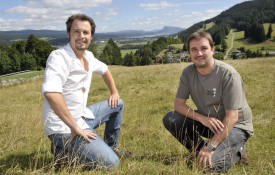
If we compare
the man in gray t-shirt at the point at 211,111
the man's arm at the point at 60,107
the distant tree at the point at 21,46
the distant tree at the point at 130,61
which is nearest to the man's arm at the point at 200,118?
the man in gray t-shirt at the point at 211,111

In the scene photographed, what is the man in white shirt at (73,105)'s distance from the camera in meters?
3.70

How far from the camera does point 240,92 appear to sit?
163 inches

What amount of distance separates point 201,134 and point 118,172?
171cm

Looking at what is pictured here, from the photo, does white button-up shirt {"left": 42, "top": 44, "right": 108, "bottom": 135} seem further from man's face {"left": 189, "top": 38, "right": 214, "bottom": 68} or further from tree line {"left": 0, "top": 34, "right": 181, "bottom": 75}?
tree line {"left": 0, "top": 34, "right": 181, "bottom": 75}

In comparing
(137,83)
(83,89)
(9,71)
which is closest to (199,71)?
(83,89)

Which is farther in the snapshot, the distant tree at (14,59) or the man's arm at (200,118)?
the distant tree at (14,59)

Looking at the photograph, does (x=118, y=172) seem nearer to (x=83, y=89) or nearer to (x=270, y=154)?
(x=83, y=89)

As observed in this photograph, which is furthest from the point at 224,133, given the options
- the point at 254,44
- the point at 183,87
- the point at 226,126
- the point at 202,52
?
the point at 254,44

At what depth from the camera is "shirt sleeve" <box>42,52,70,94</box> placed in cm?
367

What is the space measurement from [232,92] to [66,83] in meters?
2.22

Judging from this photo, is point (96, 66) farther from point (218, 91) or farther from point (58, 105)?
point (218, 91)

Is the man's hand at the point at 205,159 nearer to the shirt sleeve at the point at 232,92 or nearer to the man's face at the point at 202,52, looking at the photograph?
the shirt sleeve at the point at 232,92

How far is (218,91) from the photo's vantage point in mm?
4281

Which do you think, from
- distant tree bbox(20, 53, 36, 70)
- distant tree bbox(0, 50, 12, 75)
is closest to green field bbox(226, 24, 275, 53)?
distant tree bbox(20, 53, 36, 70)
